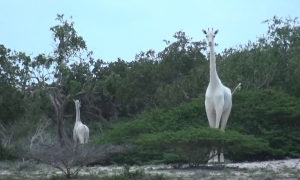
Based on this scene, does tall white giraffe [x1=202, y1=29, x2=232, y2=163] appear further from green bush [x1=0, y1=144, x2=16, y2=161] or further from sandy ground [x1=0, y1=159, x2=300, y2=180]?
green bush [x1=0, y1=144, x2=16, y2=161]

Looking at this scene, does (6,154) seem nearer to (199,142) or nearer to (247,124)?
(247,124)

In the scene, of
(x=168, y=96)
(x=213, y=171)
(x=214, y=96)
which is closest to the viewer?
(x=213, y=171)

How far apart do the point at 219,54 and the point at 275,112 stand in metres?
20.0

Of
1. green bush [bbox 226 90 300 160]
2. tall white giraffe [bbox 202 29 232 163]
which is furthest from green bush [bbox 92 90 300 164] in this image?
tall white giraffe [bbox 202 29 232 163]

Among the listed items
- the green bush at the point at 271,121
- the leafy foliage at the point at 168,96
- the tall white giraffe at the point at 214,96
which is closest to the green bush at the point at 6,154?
the leafy foliage at the point at 168,96

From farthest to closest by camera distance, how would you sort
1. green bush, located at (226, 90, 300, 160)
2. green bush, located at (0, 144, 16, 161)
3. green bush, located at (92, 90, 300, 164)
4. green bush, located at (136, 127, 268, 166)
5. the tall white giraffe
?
green bush, located at (0, 144, 16, 161), green bush, located at (226, 90, 300, 160), green bush, located at (92, 90, 300, 164), the tall white giraffe, green bush, located at (136, 127, 268, 166)

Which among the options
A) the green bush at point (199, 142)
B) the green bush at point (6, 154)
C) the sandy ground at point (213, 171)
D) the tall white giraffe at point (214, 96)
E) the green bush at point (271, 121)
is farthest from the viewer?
the green bush at point (6, 154)

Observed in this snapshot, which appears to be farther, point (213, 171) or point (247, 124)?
point (247, 124)

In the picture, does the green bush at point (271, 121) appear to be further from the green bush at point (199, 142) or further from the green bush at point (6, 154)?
the green bush at point (6, 154)

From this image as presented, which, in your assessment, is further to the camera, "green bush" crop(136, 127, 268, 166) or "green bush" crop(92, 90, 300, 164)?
"green bush" crop(92, 90, 300, 164)

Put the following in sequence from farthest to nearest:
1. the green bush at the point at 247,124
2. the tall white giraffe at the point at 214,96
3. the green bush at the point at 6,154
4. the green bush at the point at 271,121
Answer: the green bush at the point at 6,154 < the green bush at the point at 271,121 < the green bush at the point at 247,124 < the tall white giraffe at the point at 214,96

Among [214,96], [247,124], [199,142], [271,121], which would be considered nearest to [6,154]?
[247,124]

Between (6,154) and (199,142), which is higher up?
(6,154)

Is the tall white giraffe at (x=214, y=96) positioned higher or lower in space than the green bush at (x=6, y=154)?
higher
